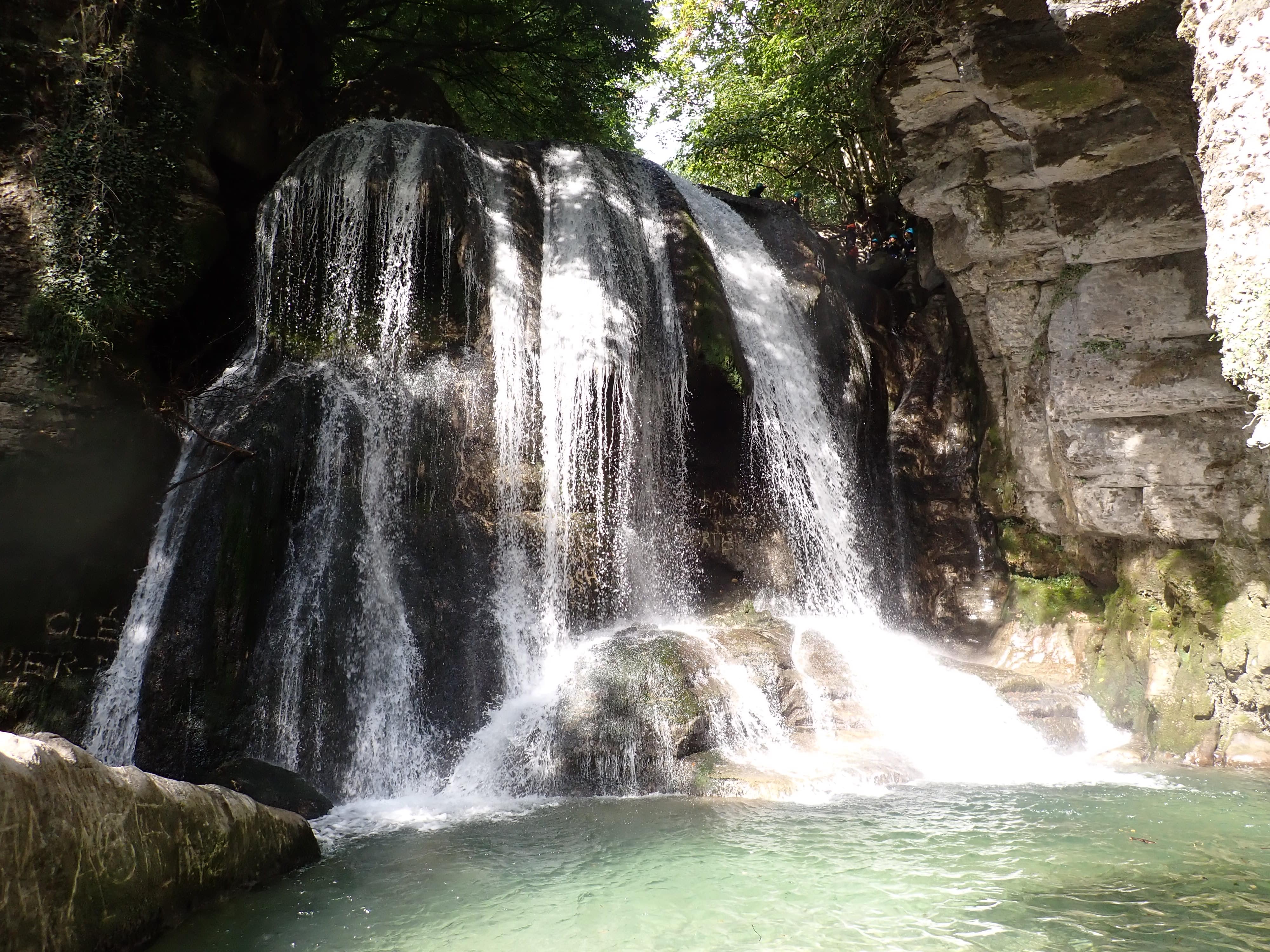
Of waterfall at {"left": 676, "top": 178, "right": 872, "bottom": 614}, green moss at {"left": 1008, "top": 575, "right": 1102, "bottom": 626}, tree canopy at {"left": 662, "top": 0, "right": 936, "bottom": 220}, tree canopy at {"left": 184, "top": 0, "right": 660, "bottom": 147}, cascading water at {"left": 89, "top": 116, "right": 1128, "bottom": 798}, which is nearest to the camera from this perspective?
cascading water at {"left": 89, "top": 116, "right": 1128, "bottom": 798}

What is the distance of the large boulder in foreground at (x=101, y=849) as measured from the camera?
9.14 feet

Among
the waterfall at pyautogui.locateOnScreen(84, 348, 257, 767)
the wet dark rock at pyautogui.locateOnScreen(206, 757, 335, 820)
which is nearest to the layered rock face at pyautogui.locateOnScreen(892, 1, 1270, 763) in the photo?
the wet dark rock at pyautogui.locateOnScreen(206, 757, 335, 820)

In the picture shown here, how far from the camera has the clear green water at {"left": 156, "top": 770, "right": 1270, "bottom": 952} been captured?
361 centimetres

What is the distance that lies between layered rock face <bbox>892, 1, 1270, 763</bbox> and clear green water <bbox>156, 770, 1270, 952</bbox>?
2279 millimetres

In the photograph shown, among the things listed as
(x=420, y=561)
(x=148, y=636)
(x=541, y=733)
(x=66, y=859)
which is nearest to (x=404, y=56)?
(x=420, y=561)

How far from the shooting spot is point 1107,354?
8109 millimetres

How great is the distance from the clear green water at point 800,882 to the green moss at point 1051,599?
3750 millimetres

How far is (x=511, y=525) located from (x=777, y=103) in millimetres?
9359

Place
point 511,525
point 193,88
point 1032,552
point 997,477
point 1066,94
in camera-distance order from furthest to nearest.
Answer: point 997,477 < point 1032,552 < point 193,88 < point 511,525 < point 1066,94

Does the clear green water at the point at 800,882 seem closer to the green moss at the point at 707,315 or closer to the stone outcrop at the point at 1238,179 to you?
the stone outcrop at the point at 1238,179

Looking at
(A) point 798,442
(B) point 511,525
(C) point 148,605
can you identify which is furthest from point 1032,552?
(C) point 148,605

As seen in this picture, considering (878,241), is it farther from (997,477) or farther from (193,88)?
(193,88)

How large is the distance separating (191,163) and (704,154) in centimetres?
927

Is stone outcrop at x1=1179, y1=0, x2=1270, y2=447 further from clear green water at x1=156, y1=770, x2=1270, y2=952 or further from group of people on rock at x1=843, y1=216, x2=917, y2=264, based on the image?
group of people on rock at x1=843, y1=216, x2=917, y2=264
